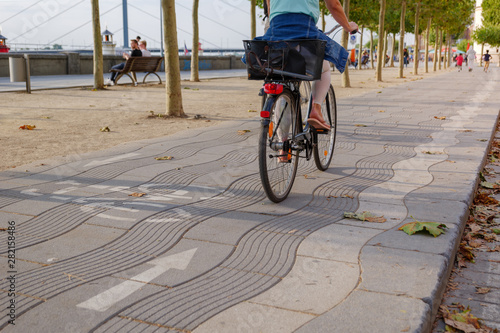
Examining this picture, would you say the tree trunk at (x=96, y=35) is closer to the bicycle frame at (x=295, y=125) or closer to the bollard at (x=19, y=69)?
the bollard at (x=19, y=69)

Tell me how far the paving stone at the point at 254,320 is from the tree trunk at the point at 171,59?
758 cm

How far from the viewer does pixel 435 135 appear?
747 cm

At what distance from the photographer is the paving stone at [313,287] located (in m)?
2.38

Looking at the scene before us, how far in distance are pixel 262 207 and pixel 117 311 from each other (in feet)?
5.80

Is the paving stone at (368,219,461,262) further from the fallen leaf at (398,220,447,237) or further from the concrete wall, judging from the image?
the concrete wall

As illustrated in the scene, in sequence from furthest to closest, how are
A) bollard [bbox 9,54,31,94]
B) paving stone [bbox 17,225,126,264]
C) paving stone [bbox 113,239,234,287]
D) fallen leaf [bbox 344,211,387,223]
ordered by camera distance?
bollard [bbox 9,54,31,94], fallen leaf [bbox 344,211,387,223], paving stone [bbox 17,225,126,264], paving stone [bbox 113,239,234,287]

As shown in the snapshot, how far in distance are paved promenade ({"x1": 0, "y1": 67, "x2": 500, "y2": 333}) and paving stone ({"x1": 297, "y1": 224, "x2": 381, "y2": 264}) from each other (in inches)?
0.5

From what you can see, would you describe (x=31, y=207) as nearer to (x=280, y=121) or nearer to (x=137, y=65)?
(x=280, y=121)

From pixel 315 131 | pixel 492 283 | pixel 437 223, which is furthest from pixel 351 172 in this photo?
pixel 492 283

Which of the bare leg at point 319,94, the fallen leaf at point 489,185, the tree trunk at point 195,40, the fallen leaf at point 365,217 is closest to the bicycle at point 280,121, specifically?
the bare leg at point 319,94

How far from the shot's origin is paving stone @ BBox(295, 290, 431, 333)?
216cm

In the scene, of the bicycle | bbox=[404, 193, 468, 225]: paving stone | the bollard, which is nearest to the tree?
the bollard

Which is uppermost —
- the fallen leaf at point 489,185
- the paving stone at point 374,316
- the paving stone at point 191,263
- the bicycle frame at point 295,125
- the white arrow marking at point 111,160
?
the bicycle frame at point 295,125

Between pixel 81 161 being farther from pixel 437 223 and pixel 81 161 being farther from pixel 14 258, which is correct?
pixel 437 223
